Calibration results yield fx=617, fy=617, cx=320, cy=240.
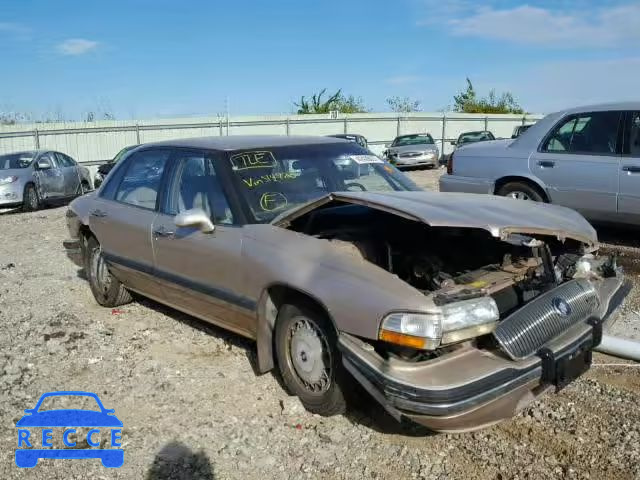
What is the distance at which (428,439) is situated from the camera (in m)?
3.32

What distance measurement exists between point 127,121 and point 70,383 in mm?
20896

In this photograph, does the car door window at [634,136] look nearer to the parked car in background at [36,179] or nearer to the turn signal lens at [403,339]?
the turn signal lens at [403,339]

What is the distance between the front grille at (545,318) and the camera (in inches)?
118

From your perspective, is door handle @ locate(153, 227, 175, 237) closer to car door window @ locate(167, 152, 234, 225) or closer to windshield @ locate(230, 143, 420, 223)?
car door window @ locate(167, 152, 234, 225)

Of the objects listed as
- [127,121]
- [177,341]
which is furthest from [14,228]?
[127,121]

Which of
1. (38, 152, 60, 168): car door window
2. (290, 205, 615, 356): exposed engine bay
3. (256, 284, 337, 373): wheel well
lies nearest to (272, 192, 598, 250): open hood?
(290, 205, 615, 356): exposed engine bay

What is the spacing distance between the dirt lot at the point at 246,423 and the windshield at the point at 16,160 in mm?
10740

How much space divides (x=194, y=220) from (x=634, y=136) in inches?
207

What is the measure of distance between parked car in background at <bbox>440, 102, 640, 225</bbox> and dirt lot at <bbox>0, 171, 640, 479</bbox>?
207 cm

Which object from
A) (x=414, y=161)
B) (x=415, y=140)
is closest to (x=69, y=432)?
(x=414, y=161)

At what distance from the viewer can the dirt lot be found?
3086mm

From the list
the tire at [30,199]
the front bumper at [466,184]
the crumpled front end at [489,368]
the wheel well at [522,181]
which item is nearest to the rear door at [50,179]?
the tire at [30,199]

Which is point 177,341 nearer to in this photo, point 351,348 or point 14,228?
point 351,348

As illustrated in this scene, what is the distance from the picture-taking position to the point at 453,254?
155 inches
